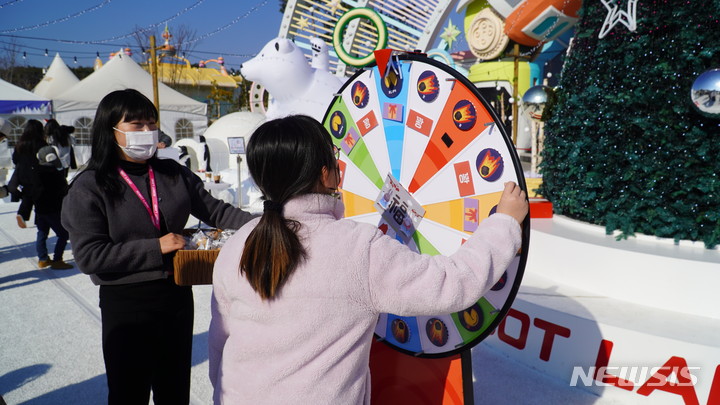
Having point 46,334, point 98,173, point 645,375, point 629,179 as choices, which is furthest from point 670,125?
point 46,334

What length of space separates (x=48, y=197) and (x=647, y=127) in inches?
226

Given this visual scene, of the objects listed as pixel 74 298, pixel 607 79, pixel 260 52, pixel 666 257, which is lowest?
pixel 74 298

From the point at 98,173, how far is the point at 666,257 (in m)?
3.10

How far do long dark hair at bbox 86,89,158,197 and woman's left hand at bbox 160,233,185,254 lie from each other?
0.82 ft

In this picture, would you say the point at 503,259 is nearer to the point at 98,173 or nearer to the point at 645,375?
the point at 98,173

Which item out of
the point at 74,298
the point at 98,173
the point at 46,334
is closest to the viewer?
the point at 98,173

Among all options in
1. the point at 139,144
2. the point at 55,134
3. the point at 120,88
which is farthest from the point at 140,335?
the point at 120,88

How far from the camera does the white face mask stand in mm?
1884

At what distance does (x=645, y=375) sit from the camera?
2.62 m

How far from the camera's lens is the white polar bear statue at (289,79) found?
6207 mm

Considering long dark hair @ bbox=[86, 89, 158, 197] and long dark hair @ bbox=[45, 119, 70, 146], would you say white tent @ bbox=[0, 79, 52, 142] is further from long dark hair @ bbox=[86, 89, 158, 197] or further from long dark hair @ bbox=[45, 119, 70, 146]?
long dark hair @ bbox=[86, 89, 158, 197]

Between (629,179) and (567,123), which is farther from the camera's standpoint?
(567,123)

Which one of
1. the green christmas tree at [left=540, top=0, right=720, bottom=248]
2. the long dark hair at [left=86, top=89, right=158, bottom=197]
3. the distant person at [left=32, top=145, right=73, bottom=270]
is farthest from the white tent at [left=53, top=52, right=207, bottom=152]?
the long dark hair at [left=86, top=89, right=158, bottom=197]

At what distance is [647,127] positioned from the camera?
3.29 metres
